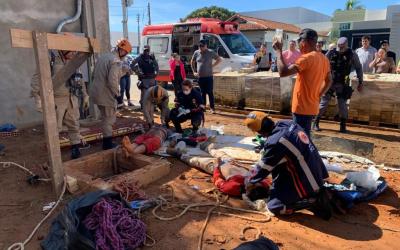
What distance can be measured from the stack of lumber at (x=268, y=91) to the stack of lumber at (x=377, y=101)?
1483 millimetres

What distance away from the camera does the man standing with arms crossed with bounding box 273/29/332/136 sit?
4.35m

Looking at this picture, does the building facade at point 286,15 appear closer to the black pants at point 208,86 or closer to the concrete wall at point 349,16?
the concrete wall at point 349,16

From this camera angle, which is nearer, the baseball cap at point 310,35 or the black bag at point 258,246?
the black bag at point 258,246

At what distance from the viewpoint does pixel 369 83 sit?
22.6ft

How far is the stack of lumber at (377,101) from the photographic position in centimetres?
672

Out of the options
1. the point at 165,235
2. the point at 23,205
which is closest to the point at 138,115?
the point at 23,205

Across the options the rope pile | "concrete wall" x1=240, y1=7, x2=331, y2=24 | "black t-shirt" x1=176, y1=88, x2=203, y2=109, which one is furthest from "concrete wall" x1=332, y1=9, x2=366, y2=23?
the rope pile

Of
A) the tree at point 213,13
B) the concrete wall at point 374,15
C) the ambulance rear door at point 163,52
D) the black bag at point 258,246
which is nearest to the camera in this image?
the black bag at point 258,246

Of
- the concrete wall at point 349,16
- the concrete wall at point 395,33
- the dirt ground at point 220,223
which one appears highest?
the concrete wall at point 349,16

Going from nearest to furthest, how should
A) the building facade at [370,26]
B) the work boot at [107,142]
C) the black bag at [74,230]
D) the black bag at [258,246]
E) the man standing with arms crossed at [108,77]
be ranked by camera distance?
1. the black bag at [258,246]
2. the black bag at [74,230]
3. the man standing with arms crossed at [108,77]
4. the work boot at [107,142]
5. the building facade at [370,26]

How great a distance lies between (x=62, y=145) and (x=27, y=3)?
10.9 ft

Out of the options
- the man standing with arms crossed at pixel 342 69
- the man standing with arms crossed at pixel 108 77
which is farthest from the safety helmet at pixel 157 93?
the man standing with arms crossed at pixel 342 69

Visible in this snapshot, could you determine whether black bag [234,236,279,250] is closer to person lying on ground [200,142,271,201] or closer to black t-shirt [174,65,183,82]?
person lying on ground [200,142,271,201]

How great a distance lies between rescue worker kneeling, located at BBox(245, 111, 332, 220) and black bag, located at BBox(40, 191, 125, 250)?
1.61 m
